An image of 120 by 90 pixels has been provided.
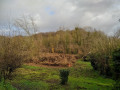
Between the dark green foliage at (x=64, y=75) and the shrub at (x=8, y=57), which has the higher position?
the shrub at (x=8, y=57)

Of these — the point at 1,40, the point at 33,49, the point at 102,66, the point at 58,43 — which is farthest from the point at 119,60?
the point at 58,43

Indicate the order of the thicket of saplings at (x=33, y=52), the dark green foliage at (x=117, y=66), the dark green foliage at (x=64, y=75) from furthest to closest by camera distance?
the thicket of saplings at (x=33, y=52) < the dark green foliage at (x=64, y=75) < the dark green foliage at (x=117, y=66)

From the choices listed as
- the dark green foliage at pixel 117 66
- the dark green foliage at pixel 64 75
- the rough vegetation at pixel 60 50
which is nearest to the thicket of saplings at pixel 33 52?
the rough vegetation at pixel 60 50

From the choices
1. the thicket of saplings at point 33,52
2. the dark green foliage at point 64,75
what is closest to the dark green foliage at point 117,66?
the thicket of saplings at point 33,52

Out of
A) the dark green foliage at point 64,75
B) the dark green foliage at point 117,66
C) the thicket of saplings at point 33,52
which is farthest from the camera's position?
the thicket of saplings at point 33,52

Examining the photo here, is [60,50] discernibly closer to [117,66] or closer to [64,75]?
[64,75]

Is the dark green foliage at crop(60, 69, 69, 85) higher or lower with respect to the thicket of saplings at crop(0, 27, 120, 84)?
lower

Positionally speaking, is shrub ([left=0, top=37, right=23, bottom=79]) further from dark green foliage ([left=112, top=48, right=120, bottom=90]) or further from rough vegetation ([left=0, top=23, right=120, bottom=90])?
dark green foliage ([left=112, top=48, right=120, bottom=90])

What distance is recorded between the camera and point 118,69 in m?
5.38

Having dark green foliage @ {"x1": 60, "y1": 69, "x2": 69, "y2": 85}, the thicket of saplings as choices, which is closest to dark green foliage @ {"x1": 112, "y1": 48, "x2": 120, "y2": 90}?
the thicket of saplings

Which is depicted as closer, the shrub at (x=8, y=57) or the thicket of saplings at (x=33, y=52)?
the shrub at (x=8, y=57)

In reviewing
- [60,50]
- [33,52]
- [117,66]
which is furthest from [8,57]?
[60,50]

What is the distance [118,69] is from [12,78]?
5.59 m

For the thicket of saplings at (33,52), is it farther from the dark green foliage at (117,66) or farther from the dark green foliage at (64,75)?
the dark green foliage at (64,75)
